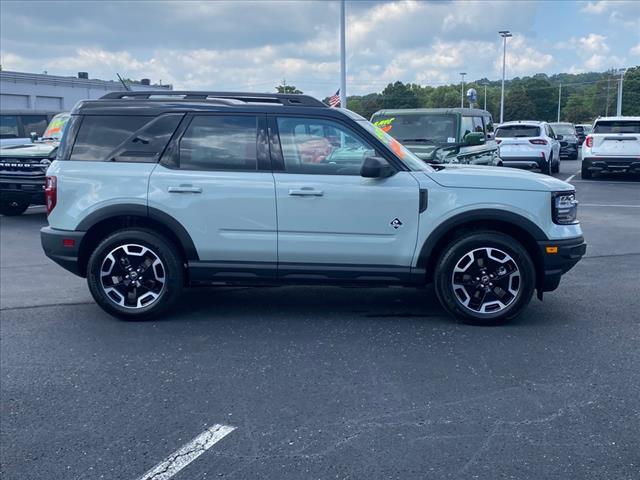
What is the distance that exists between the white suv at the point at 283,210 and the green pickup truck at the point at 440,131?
630 centimetres

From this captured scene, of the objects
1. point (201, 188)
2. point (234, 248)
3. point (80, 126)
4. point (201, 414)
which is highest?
point (80, 126)

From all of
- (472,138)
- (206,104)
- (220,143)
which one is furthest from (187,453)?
(472,138)

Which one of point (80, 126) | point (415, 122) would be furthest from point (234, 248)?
point (415, 122)

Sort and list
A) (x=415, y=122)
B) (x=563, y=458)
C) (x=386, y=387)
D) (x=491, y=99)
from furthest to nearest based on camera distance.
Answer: (x=491, y=99), (x=415, y=122), (x=386, y=387), (x=563, y=458)

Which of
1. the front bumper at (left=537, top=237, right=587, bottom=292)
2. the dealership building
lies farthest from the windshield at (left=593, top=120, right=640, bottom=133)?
the dealership building

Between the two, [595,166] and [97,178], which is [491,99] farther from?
[97,178]

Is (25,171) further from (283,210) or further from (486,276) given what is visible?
(486,276)

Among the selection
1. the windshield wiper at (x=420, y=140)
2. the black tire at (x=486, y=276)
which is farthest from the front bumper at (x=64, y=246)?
the windshield wiper at (x=420, y=140)

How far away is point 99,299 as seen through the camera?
6.17m

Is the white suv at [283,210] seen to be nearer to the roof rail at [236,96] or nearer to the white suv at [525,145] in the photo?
the roof rail at [236,96]

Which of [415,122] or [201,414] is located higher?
[415,122]

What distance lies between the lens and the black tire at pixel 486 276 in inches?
232

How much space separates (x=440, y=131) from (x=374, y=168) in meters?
7.66

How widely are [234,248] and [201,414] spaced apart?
205 centimetres
